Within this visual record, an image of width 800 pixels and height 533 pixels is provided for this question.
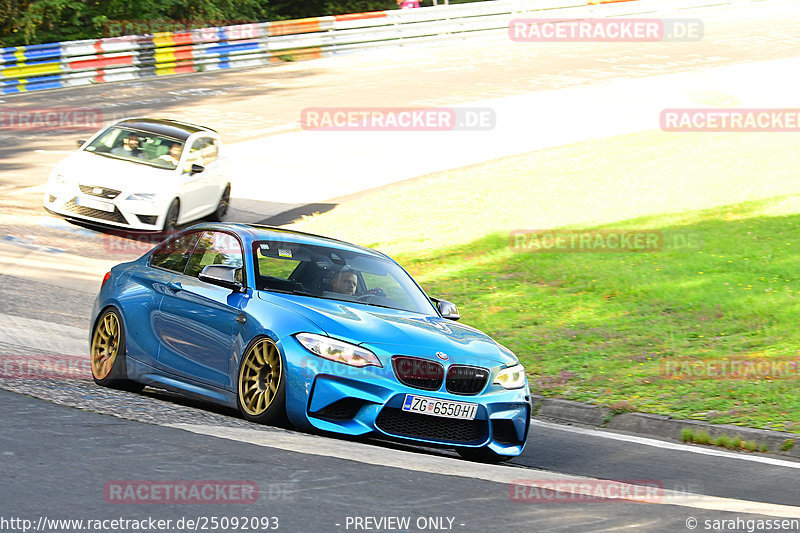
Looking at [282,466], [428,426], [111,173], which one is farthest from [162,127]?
[282,466]

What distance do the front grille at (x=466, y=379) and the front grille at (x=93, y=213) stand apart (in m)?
11.2

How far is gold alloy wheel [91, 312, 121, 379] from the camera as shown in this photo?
9.24m

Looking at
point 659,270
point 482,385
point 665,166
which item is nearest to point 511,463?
point 482,385

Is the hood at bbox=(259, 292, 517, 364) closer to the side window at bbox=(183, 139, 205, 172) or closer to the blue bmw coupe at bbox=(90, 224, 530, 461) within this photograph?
Answer: the blue bmw coupe at bbox=(90, 224, 530, 461)

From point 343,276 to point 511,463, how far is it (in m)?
1.96

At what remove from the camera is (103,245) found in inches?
711

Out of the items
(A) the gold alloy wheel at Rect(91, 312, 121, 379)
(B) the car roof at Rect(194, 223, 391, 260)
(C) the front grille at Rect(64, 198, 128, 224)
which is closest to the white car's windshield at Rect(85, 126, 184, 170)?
(C) the front grille at Rect(64, 198, 128, 224)

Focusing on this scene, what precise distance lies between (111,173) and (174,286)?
9650mm

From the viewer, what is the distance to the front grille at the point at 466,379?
25.3ft

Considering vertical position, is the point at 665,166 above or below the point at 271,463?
below

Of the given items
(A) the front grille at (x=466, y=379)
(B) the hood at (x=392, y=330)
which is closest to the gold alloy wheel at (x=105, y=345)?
(B) the hood at (x=392, y=330)

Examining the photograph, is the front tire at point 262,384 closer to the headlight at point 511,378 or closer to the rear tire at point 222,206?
the headlight at point 511,378

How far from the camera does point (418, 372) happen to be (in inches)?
300

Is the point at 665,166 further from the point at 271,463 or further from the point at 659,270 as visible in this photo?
the point at 271,463
